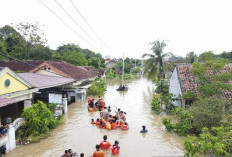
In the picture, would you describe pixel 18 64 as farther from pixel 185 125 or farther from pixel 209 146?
pixel 209 146

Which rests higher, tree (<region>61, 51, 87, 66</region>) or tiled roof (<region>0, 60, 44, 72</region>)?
tree (<region>61, 51, 87, 66</region>)

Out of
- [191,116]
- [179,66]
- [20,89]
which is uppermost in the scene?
[179,66]

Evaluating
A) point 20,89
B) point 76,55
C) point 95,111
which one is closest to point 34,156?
point 20,89

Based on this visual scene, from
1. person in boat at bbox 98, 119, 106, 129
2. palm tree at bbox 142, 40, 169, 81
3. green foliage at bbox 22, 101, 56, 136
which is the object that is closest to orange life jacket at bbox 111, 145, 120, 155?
person in boat at bbox 98, 119, 106, 129

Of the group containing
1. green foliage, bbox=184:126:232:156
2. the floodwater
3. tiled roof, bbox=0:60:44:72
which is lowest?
the floodwater

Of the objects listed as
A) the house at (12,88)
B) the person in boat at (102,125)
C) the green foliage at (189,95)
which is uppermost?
the house at (12,88)

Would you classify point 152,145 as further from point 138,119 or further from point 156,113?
point 156,113

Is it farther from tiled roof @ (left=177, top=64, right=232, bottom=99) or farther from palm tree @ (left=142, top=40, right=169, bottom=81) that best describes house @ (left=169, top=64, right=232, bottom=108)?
palm tree @ (left=142, top=40, right=169, bottom=81)

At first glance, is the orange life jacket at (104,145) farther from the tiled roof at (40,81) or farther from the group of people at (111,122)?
the tiled roof at (40,81)

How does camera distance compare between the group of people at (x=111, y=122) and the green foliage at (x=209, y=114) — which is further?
the group of people at (x=111, y=122)

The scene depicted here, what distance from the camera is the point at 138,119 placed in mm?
15508

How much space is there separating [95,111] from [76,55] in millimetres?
26769

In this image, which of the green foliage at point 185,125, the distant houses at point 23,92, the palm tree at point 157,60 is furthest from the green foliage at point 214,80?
the distant houses at point 23,92

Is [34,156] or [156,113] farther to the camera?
[156,113]
